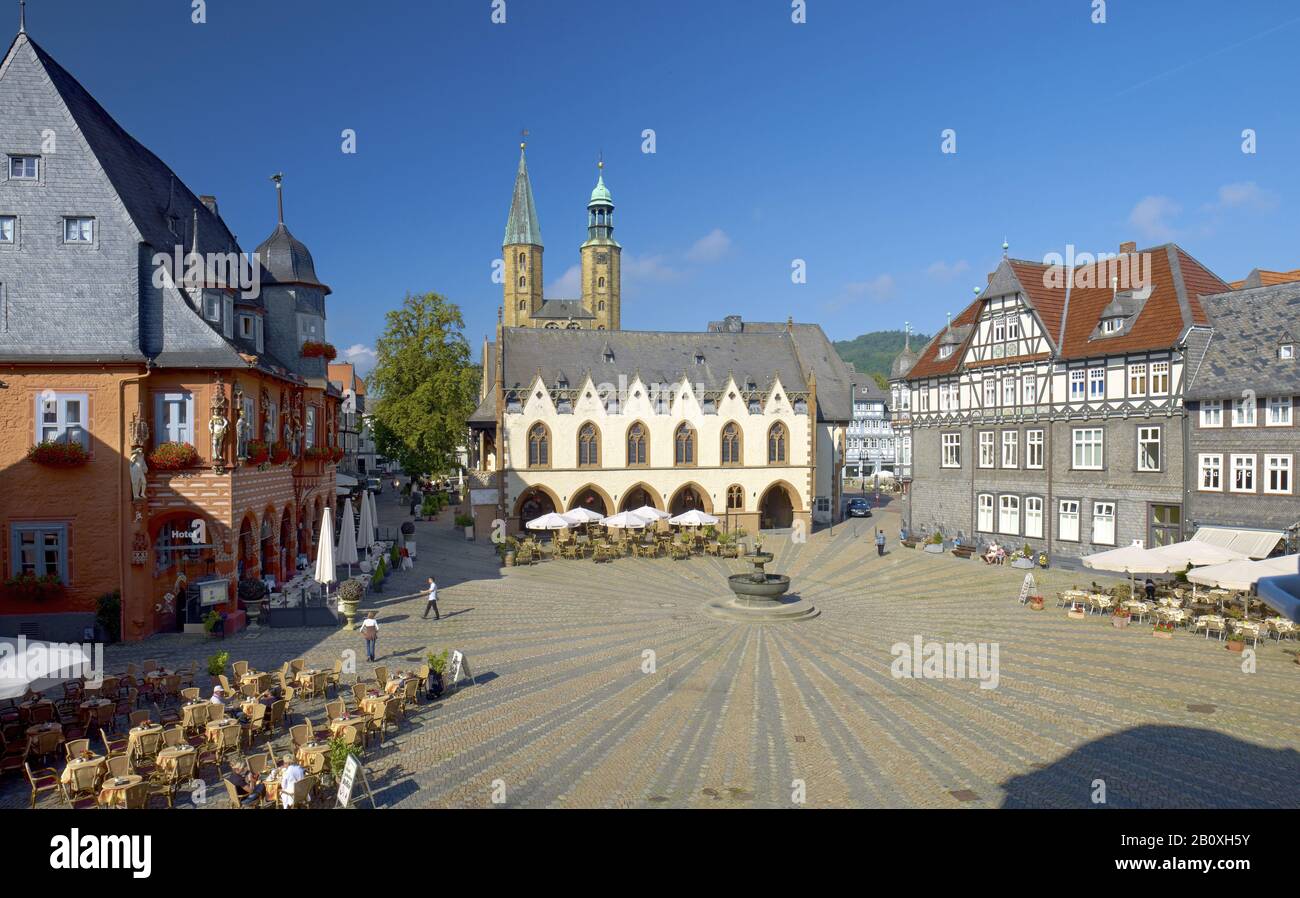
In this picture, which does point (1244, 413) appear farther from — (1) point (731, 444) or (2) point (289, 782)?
(2) point (289, 782)

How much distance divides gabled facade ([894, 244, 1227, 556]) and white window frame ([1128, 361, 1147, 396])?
0.04m

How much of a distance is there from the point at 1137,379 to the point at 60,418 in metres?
39.3

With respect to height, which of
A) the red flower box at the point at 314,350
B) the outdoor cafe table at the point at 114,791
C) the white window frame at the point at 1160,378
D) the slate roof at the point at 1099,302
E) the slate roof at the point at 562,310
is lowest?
the outdoor cafe table at the point at 114,791

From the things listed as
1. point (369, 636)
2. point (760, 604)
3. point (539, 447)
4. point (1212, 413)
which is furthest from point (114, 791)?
point (1212, 413)

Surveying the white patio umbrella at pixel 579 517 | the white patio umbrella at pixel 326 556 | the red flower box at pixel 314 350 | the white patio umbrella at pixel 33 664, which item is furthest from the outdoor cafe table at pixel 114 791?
the white patio umbrella at pixel 579 517

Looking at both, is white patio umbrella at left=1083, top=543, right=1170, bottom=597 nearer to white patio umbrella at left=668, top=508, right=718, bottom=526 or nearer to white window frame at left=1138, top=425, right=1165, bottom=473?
white window frame at left=1138, top=425, right=1165, bottom=473

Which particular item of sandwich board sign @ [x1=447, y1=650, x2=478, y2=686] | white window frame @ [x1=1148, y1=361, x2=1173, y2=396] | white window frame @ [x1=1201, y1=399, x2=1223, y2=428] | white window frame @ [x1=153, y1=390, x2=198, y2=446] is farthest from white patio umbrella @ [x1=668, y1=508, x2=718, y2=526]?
white window frame @ [x1=153, y1=390, x2=198, y2=446]

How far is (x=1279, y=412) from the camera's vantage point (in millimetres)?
30578

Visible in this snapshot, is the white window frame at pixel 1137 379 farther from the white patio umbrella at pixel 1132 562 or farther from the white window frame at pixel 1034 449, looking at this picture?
the white patio umbrella at pixel 1132 562

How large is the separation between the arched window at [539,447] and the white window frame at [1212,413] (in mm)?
31388

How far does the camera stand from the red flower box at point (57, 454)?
24.1m
